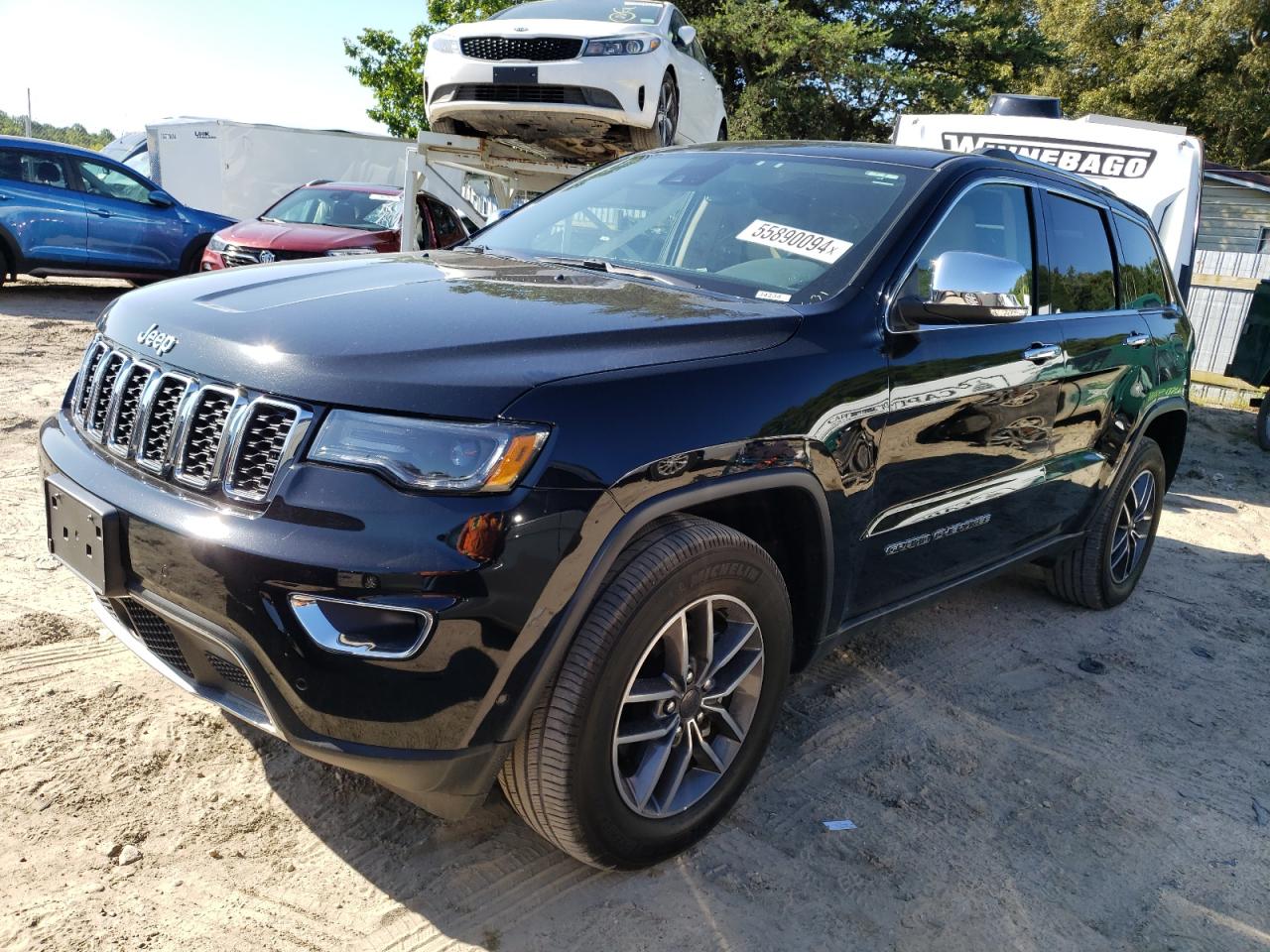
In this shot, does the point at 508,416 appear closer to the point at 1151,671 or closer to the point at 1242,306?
the point at 1151,671

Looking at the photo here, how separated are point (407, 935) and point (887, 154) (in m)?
2.78

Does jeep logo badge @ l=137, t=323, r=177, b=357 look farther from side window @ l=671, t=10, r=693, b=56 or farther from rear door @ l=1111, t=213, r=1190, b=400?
side window @ l=671, t=10, r=693, b=56

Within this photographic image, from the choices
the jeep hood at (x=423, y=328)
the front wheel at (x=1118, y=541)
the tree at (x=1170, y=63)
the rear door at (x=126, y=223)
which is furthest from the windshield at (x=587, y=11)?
the tree at (x=1170, y=63)

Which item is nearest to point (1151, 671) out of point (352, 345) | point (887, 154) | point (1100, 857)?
point (1100, 857)

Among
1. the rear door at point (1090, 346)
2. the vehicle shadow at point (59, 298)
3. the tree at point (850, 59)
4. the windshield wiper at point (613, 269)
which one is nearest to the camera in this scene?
the windshield wiper at point (613, 269)

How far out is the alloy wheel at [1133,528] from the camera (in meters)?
4.70

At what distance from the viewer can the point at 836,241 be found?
3.01 metres

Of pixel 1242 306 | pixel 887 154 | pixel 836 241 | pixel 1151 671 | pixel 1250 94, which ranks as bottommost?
pixel 1151 671

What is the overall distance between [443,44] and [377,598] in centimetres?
690

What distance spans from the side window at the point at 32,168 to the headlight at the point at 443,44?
5.99 meters

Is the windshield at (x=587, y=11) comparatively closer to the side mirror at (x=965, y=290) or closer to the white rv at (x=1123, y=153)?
the white rv at (x=1123, y=153)

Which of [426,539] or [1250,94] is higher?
[1250,94]

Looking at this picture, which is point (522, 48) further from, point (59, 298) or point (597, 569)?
point (59, 298)

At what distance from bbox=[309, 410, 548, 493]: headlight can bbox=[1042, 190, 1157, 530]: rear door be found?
2.51m
